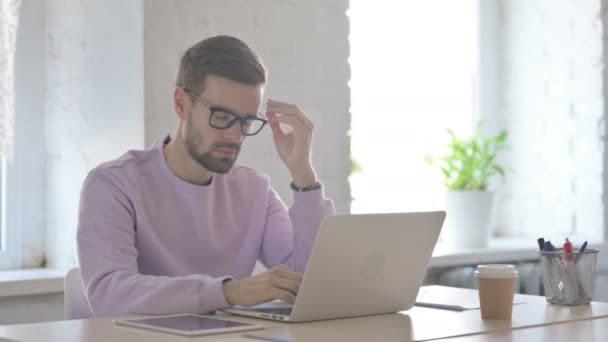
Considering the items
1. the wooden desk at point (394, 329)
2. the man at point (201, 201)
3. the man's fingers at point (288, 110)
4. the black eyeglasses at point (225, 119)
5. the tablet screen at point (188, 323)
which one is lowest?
the wooden desk at point (394, 329)

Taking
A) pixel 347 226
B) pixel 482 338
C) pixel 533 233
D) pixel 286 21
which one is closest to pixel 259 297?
pixel 347 226

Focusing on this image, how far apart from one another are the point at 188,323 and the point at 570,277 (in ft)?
2.72

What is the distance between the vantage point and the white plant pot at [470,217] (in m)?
3.69

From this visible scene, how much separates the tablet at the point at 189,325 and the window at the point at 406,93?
1985 mm

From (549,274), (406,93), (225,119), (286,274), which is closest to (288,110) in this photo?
(225,119)

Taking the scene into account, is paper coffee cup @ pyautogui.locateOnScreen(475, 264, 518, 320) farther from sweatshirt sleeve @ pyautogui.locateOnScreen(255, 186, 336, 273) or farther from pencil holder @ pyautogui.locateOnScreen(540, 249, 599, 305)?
sweatshirt sleeve @ pyautogui.locateOnScreen(255, 186, 336, 273)

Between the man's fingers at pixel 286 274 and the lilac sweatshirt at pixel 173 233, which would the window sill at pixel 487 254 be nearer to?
the lilac sweatshirt at pixel 173 233

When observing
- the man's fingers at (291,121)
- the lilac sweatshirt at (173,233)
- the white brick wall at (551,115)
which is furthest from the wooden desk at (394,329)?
the white brick wall at (551,115)

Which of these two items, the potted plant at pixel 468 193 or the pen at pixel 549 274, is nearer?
the pen at pixel 549 274

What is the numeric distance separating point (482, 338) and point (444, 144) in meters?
2.42

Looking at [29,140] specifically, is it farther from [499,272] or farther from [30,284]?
[499,272]

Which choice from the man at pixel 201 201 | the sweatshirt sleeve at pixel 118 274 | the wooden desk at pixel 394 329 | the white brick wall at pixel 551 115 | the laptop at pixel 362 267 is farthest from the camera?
the white brick wall at pixel 551 115

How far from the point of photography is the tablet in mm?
1489

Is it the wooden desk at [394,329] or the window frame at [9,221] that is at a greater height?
the window frame at [9,221]
